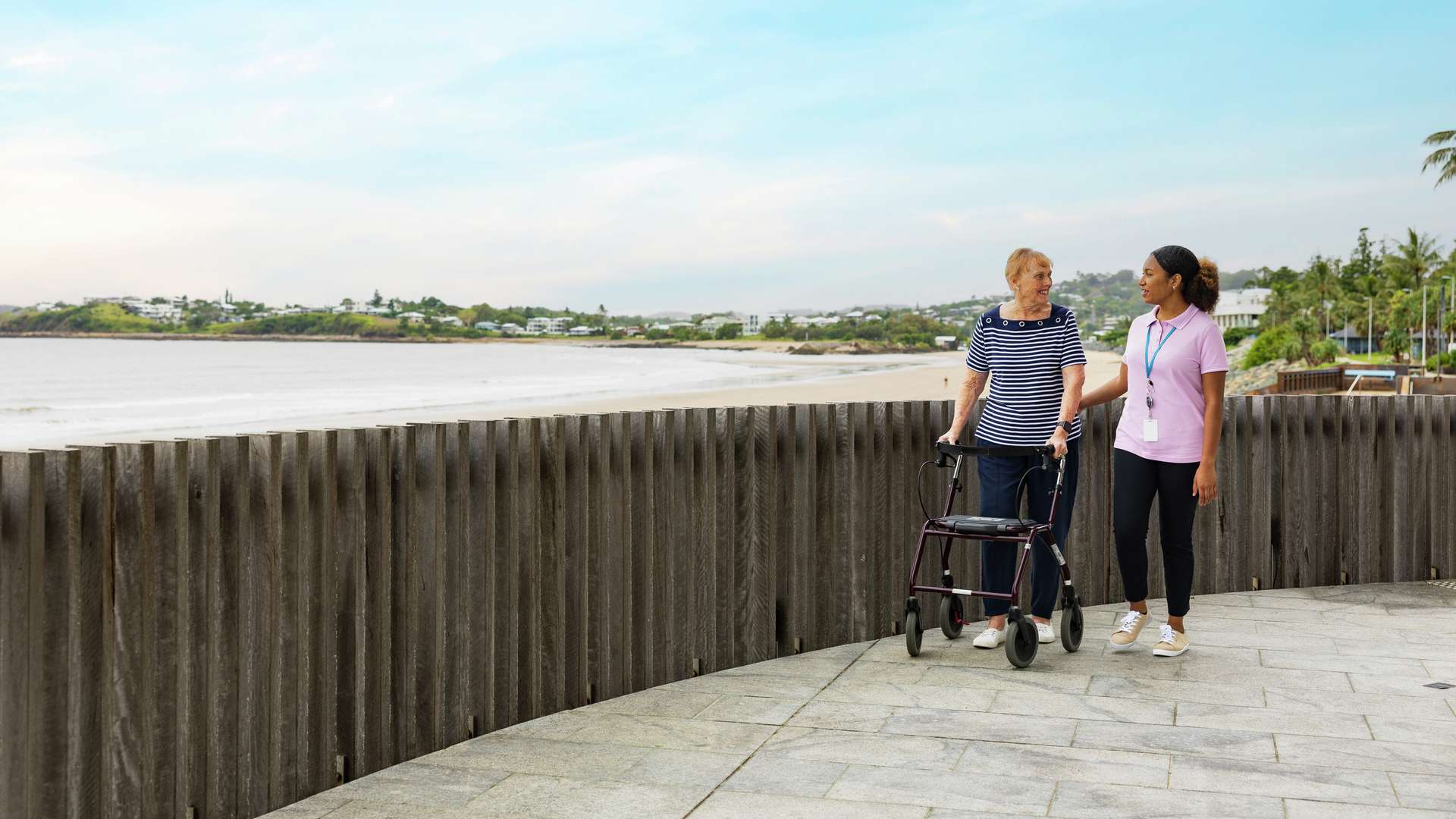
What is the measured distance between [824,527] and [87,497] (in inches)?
144

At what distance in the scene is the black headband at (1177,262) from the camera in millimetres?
6125

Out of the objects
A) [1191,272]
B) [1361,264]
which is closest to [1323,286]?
[1361,264]

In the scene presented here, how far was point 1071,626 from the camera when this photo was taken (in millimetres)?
6203

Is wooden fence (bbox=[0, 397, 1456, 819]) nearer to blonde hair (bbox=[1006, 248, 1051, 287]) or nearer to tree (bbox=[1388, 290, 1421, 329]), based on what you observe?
blonde hair (bbox=[1006, 248, 1051, 287])

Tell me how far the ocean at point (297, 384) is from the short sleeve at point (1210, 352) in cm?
397

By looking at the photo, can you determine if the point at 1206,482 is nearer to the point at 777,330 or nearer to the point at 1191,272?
the point at 1191,272

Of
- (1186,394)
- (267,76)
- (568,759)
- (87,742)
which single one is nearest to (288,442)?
(87,742)

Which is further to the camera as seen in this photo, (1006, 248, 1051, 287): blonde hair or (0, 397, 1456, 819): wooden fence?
(1006, 248, 1051, 287): blonde hair

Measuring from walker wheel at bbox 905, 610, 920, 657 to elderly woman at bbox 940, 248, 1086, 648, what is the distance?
396mm

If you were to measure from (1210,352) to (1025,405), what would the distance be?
34.8 inches

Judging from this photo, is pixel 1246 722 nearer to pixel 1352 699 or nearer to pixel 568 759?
pixel 1352 699

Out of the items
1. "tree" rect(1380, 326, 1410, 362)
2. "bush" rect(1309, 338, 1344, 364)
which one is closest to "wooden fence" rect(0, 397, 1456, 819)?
"bush" rect(1309, 338, 1344, 364)

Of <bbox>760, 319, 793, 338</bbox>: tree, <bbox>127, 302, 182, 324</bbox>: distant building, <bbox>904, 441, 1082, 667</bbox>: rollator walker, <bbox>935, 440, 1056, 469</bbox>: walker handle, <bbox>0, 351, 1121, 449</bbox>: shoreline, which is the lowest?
<bbox>0, 351, 1121, 449</bbox>: shoreline

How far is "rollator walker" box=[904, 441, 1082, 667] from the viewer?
580 centimetres
